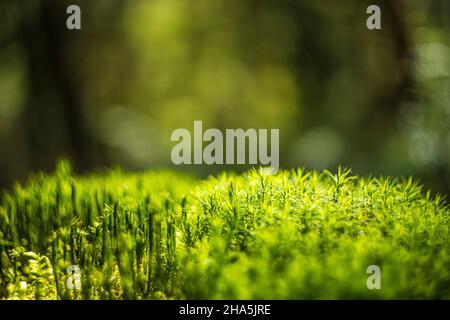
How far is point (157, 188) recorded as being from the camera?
12.4 ft

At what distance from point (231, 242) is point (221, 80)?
1048 centimetres

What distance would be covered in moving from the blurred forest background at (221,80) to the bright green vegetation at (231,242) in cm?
542

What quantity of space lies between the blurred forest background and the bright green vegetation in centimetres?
542

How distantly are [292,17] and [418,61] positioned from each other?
13.4 ft

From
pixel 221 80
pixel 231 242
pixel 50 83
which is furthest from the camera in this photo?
pixel 221 80

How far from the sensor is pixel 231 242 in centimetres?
262

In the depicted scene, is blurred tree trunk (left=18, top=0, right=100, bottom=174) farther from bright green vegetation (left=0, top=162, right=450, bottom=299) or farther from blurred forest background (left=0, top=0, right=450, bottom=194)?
bright green vegetation (left=0, top=162, right=450, bottom=299)

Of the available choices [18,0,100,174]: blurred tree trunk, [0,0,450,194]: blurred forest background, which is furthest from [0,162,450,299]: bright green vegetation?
[18,0,100,174]: blurred tree trunk

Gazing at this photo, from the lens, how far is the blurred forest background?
8617 millimetres

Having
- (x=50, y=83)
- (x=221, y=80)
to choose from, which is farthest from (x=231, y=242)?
(x=221, y=80)

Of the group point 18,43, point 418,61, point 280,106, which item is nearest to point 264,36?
point 280,106

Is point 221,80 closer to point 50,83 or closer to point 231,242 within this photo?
point 50,83
